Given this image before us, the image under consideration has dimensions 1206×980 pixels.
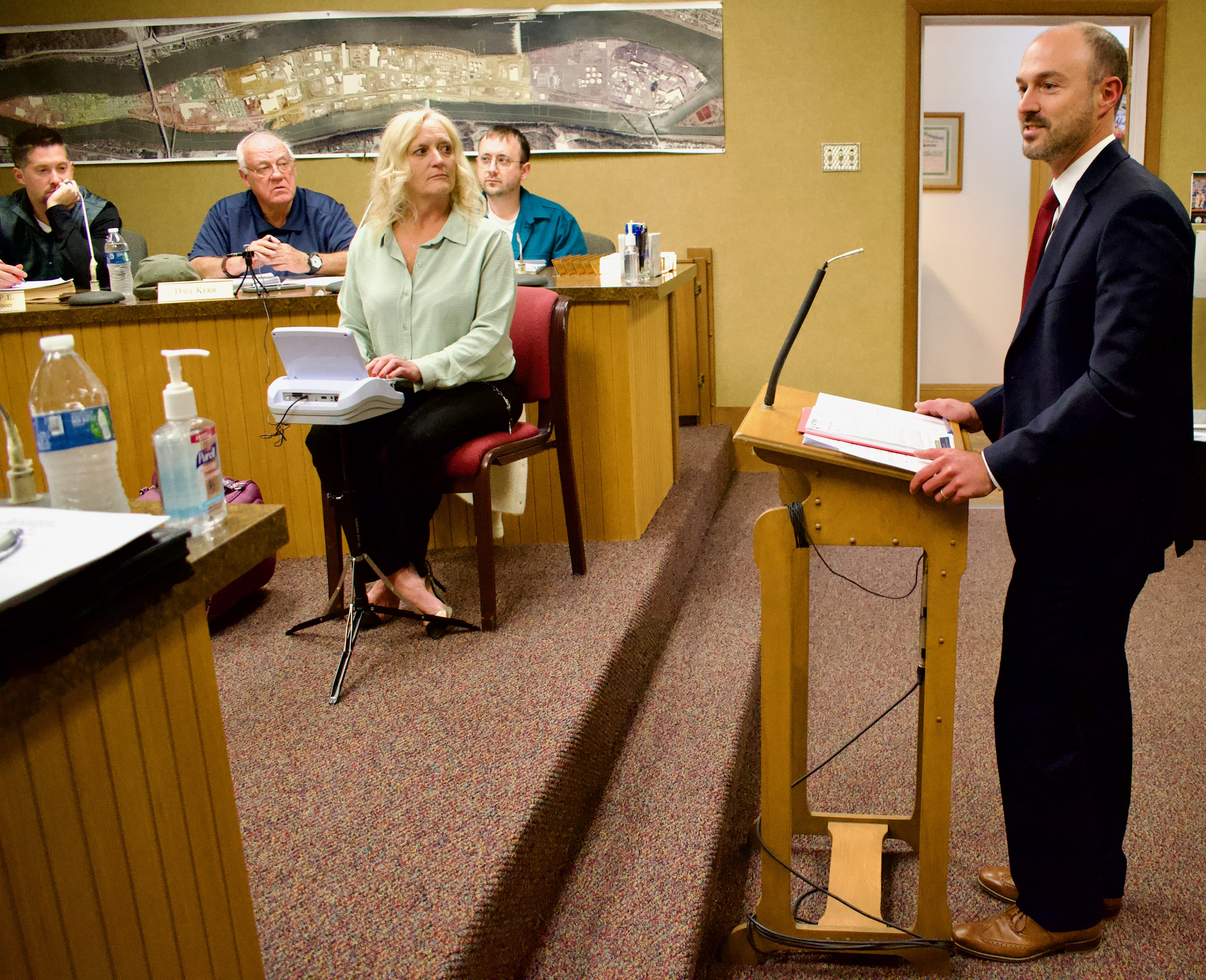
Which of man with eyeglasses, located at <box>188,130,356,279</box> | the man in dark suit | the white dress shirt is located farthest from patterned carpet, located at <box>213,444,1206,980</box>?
man with eyeglasses, located at <box>188,130,356,279</box>

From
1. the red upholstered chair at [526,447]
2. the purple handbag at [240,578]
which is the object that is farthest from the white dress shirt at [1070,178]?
the purple handbag at [240,578]

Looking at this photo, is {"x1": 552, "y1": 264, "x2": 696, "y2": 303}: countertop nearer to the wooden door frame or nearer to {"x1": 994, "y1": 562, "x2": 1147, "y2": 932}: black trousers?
{"x1": 994, "y1": 562, "x2": 1147, "y2": 932}: black trousers

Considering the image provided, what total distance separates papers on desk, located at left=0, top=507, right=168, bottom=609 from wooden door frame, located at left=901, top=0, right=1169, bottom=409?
4.38 metres

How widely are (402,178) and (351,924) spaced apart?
68.5 inches

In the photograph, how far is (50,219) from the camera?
12.5 feet

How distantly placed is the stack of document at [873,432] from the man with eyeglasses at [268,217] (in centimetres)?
221

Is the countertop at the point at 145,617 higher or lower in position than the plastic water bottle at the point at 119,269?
lower

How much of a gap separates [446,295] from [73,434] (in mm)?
1653

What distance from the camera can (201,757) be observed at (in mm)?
1008

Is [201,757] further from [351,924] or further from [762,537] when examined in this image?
[762,537]

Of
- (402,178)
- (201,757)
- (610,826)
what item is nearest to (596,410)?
(402,178)

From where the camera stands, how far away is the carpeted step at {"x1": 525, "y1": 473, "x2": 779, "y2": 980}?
1586 millimetres

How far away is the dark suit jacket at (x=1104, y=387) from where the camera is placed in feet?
4.64

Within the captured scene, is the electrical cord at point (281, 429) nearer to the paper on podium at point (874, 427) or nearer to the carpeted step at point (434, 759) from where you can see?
the carpeted step at point (434, 759)
